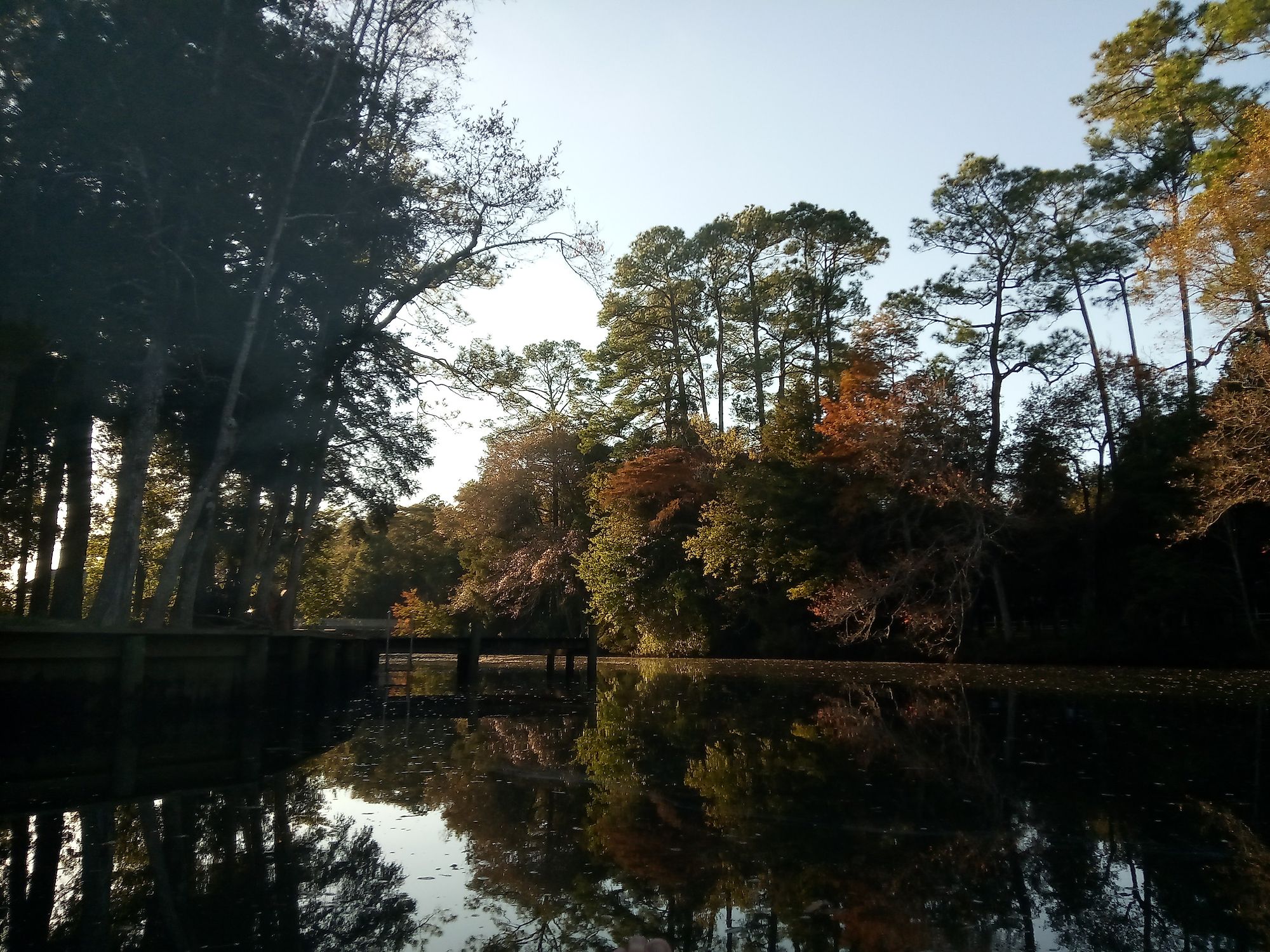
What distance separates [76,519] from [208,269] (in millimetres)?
4583

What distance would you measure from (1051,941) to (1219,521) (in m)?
25.7

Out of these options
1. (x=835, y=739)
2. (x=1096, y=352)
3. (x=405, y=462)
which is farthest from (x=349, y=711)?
(x=1096, y=352)

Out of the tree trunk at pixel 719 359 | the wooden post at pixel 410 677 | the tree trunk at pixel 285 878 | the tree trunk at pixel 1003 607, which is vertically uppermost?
the tree trunk at pixel 719 359

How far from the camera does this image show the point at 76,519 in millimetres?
16109

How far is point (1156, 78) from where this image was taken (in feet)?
97.8

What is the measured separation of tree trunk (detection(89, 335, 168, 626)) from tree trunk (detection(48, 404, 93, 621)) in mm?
1854

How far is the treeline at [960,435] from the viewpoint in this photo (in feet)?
82.9

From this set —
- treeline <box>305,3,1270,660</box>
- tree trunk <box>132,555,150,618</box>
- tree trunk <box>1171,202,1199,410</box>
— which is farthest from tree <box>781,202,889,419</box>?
tree trunk <box>132,555,150,618</box>

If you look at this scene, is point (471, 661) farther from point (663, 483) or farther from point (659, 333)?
point (659, 333)

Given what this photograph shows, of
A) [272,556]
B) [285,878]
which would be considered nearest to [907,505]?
[272,556]

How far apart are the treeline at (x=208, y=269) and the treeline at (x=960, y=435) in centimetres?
250

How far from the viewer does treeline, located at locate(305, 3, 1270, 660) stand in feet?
82.9

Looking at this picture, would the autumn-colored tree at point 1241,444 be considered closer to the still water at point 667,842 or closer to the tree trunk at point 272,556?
the still water at point 667,842

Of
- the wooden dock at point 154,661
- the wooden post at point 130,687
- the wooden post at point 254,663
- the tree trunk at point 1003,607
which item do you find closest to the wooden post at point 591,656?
the wooden dock at point 154,661
